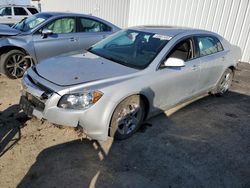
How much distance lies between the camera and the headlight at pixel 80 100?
2958mm

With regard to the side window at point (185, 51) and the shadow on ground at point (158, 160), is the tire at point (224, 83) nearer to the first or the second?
the shadow on ground at point (158, 160)

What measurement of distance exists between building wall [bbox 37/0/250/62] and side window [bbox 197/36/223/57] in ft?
12.1

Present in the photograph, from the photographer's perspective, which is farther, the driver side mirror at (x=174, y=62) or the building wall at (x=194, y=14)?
the building wall at (x=194, y=14)

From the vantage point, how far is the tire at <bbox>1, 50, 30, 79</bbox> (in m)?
5.46

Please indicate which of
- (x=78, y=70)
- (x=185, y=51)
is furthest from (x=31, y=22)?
(x=185, y=51)

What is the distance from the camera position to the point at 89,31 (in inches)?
262

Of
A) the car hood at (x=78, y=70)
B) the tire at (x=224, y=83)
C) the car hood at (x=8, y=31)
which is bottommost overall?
the tire at (x=224, y=83)

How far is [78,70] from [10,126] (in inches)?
55.4

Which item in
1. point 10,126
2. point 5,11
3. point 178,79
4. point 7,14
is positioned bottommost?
point 10,126

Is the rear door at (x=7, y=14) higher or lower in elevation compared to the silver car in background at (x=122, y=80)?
lower

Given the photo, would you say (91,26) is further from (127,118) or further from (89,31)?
(127,118)

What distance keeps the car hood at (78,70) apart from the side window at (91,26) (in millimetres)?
2861

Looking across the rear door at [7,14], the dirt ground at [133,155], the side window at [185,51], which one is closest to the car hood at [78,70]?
the dirt ground at [133,155]

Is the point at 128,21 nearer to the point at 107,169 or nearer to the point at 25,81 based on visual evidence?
the point at 25,81
